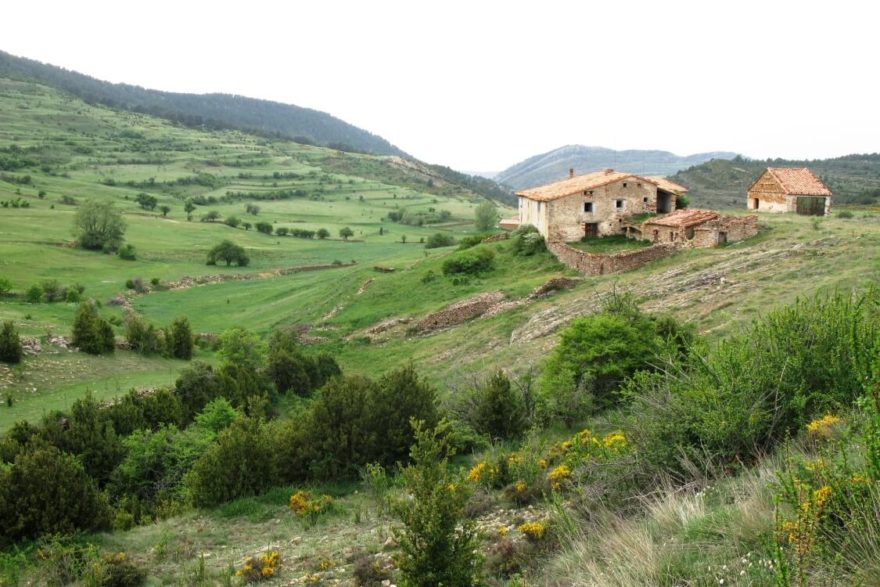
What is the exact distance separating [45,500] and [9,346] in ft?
53.6

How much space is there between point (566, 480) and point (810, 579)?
468 cm

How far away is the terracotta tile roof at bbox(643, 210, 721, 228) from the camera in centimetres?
2994

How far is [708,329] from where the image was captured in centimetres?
1931

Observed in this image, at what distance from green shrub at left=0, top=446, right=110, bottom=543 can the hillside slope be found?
A: 225ft

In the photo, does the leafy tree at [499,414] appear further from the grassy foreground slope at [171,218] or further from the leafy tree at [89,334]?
the leafy tree at [89,334]

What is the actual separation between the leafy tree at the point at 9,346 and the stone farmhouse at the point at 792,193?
136 feet

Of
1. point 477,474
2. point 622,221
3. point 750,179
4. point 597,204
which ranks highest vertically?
point 750,179

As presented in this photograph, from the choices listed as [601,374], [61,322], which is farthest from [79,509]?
[61,322]

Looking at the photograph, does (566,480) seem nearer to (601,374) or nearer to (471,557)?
(471,557)

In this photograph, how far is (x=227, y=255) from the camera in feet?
203

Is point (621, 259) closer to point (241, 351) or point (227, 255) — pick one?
point (241, 351)

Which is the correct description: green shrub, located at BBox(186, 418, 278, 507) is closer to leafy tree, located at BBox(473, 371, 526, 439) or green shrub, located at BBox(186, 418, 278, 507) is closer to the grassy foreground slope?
leafy tree, located at BBox(473, 371, 526, 439)

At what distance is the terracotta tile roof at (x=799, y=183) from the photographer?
128 feet

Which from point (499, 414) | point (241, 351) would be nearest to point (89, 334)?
point (241, 351)
